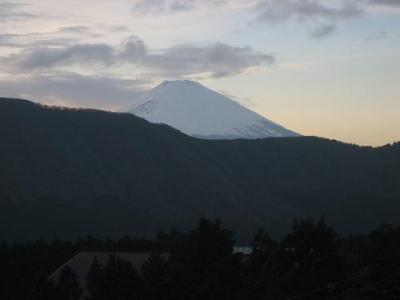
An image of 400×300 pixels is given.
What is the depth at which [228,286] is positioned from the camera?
27812mm

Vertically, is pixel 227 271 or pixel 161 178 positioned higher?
pixel 161 178

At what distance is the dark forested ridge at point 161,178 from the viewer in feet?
343

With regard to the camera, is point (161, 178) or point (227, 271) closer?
point (227, 271)

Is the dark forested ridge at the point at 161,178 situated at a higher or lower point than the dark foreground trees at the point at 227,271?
higher

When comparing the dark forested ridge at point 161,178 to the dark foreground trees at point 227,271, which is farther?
the dark forested ridge at point 161,178

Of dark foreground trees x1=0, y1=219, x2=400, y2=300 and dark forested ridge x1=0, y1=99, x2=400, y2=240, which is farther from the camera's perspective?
dark forested ridge x1=0, y1=99, x2=400, y2=240

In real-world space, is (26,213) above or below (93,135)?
below

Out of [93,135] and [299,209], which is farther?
[93,135]

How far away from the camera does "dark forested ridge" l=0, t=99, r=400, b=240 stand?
343 feet

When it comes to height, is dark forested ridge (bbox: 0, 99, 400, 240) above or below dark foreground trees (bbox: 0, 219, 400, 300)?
above

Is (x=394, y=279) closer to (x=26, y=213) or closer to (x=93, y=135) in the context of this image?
(x=26, y=213)

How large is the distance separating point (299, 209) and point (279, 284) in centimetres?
9646

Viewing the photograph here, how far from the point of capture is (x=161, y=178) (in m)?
122

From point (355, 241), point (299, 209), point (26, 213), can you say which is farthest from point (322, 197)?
point (355, 241)
